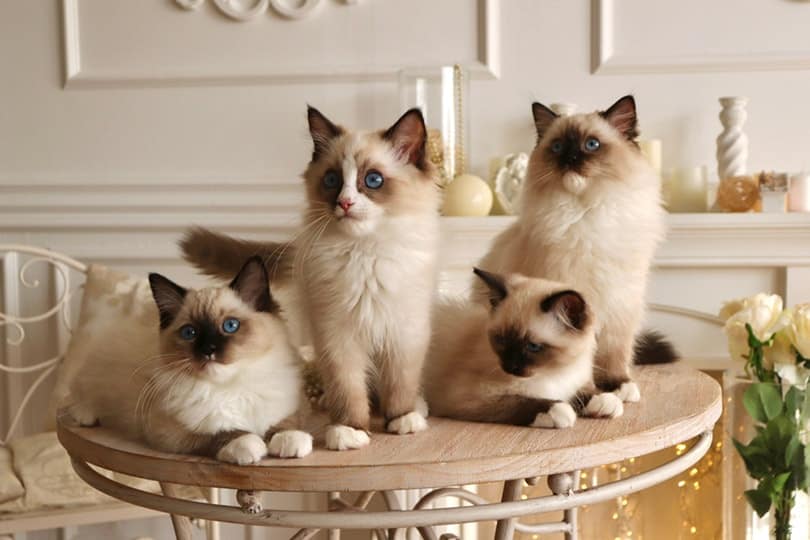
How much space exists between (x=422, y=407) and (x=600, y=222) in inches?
13.4

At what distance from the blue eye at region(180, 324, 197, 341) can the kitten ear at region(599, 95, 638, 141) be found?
Result: 617 mm

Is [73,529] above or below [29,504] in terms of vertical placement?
below

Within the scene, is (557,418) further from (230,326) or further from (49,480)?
(49,480)

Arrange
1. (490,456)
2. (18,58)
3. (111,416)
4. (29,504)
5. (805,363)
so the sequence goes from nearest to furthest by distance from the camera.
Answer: (490,456) → (111,416) → (805,363) → (29,504) → (18,58)

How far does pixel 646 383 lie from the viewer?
1344mm

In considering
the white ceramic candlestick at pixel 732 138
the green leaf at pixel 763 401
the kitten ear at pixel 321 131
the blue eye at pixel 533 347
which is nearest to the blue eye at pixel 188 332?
the kitten ear at pixel 321 131

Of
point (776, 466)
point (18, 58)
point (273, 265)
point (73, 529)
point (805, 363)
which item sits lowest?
point (73, 529)

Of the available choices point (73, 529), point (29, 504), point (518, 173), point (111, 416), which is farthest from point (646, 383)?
point (73, 529)

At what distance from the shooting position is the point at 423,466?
95 cm

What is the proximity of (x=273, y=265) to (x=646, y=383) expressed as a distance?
0.58 m

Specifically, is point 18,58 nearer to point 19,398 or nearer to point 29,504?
point 19,398

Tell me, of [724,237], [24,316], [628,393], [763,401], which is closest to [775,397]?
[763,401]

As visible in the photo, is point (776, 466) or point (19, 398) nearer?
point (776, 466)

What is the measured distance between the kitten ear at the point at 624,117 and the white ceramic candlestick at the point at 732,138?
3.35 ft
